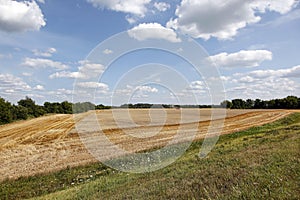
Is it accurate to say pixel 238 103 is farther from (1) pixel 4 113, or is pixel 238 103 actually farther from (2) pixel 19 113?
(1) pixel 4 113

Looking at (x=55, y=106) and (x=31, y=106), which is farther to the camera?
(x=55, y=106)

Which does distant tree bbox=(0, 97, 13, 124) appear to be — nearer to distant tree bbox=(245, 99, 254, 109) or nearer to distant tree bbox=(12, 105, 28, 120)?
distant tree bbox=(12, 105, 28, 120)

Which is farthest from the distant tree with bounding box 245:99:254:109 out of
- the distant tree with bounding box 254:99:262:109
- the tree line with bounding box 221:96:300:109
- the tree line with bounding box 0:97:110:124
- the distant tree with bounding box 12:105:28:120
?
the distant tree with bounding box 12:105:28:120

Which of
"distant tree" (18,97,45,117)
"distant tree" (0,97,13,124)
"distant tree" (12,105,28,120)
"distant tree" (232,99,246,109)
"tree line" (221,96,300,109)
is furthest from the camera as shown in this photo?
"distant tree" (232,99,246,109)

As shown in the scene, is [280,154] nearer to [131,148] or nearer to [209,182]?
[209,182]

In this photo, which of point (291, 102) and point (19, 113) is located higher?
point (291, 102)

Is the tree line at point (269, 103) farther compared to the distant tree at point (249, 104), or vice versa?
the distant tree at point (249, 104)

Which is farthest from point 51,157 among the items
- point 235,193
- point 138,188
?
point 235,193

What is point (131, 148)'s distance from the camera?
19.5 meters

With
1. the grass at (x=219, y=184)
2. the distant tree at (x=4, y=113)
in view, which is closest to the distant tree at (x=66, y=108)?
the distant tree at (x=4, y=113)

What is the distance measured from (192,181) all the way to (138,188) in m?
1.62

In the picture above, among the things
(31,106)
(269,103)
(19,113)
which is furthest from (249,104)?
(19,113)

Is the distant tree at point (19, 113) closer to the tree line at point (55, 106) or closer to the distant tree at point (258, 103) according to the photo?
the tree line at point (55, 106)

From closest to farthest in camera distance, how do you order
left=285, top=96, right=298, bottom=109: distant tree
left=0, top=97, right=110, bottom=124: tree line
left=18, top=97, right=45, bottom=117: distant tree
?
left=0, top=97, right=110, bottom=124: tree line → left=18, top=97, right=45, bottom=117: distant tree → left=285, top=96, right=298, bottom=109: distant tree
